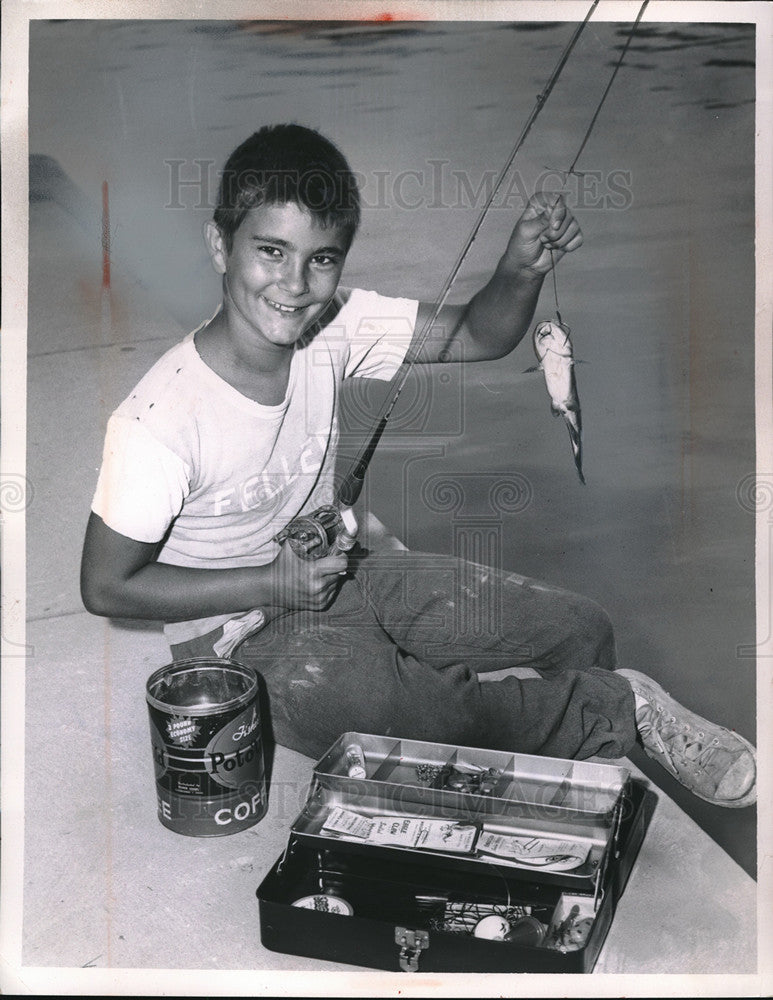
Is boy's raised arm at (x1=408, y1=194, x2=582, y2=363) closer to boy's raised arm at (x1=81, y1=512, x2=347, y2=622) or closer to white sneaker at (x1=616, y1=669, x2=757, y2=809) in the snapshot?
boy's raised arm at (x1=81, y1=512, x2=347, y2=622)

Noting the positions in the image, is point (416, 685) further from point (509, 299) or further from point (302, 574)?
point (509, 299)

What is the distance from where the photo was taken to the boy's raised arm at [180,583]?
2.02 metres

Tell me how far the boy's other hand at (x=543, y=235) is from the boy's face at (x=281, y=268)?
0.98ft

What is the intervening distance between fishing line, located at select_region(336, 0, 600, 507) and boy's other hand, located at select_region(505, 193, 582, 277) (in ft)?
0.22

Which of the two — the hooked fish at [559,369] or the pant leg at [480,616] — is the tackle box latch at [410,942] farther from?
the hooked fish at [559,369]

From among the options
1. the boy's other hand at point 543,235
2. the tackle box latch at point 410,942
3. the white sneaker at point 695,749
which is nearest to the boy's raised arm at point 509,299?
the boy's other hand at point 543,235

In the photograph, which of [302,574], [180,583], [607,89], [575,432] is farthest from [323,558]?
[607,89]

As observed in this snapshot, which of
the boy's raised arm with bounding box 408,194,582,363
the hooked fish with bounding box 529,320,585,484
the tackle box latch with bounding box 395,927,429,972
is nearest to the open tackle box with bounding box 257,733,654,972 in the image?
the tackle box latch with bounding box 395,927,429,972

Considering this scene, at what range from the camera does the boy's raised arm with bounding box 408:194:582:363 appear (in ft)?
6.40

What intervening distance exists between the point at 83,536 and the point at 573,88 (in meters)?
1.15

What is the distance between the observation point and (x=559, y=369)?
2.00 meters

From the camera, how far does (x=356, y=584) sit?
2092 mm

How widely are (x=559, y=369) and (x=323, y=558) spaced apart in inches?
21.4

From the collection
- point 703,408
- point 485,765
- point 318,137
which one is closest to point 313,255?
point 318,137
